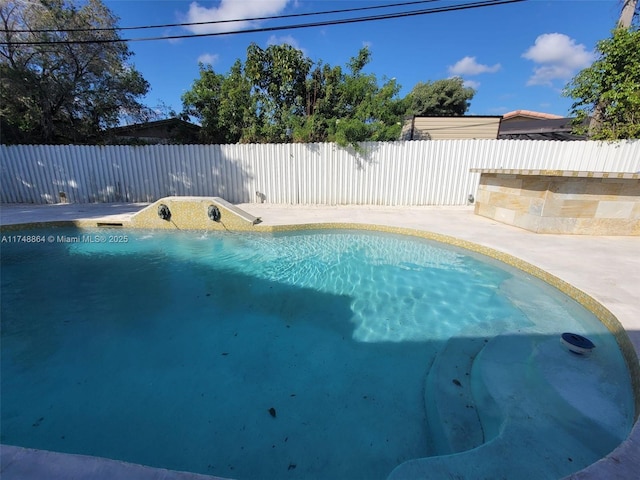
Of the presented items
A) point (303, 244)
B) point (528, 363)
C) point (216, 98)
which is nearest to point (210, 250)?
point (303, 244)

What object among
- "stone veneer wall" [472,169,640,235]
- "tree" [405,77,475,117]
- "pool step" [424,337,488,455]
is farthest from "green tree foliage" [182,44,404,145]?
"tree" [405,77,475,117]

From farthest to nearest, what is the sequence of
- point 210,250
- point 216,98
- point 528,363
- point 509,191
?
1. point 216,98
2. point 509,191
3. point 210,250
4. point 528,363

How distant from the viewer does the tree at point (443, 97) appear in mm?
20766

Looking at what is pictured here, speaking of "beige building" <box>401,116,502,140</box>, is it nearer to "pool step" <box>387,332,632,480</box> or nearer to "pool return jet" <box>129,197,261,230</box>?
"pool return jet" <box>129,197,261,230</box>

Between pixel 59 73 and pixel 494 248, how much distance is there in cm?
1431

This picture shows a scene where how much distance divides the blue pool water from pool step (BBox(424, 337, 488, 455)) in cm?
1

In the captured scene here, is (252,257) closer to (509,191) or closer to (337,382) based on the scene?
(337,382)

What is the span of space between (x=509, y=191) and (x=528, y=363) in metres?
4.91

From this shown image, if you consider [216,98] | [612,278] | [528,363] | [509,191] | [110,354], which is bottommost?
[110,354]

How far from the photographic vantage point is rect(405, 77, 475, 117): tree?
20.8m

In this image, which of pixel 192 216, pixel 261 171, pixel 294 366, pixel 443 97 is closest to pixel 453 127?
pixel 261 171

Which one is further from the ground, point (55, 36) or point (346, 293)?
point (55, 36)

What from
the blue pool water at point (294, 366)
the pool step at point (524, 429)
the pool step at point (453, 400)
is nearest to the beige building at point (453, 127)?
the blue pool water at point (294, 366)

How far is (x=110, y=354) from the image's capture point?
2842mm
